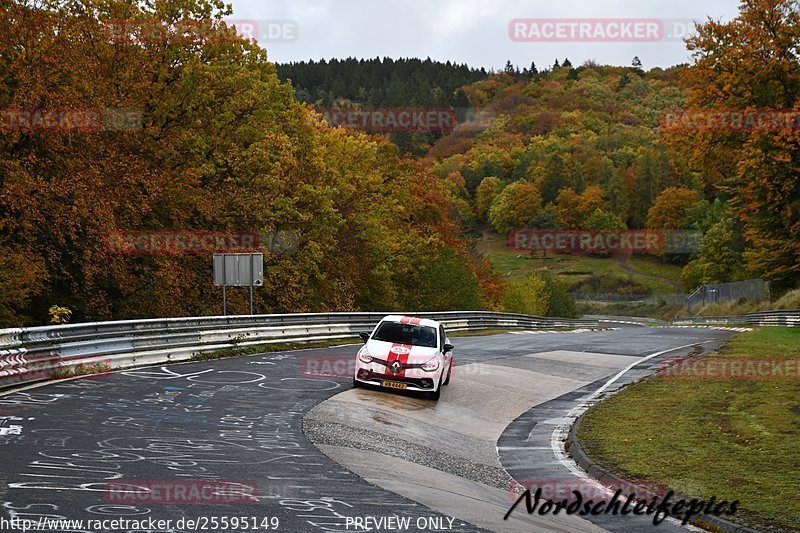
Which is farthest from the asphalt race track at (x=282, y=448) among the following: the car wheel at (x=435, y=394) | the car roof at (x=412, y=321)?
the car roof at (x=412, y=321)

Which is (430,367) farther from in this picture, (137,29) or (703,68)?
(703,68)

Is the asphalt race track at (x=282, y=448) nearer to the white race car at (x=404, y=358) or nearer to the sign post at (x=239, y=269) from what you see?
the white race car at (x=404, y=358)

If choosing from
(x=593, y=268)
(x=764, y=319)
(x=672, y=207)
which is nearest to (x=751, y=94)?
(x=764, y=319)

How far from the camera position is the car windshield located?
17.3 meters

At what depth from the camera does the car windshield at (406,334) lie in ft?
56.8

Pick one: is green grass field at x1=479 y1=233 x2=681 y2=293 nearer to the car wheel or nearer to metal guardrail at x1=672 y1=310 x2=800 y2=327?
metal guardrail at x1=672 y1=310 x2=800 y2=327

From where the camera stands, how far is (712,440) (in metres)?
12.8

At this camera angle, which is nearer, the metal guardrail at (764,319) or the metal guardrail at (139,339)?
the metal guardrail at (139,339)

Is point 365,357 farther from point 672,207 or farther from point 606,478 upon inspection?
point 672,207

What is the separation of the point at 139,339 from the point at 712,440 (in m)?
12.5

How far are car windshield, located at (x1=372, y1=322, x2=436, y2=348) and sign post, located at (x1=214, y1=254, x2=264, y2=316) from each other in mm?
9467

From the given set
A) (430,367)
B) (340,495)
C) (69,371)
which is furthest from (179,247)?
(340,495)

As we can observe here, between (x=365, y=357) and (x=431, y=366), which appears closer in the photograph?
(x=431, y=366)

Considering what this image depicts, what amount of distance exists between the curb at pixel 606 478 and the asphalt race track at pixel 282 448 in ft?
1.12
